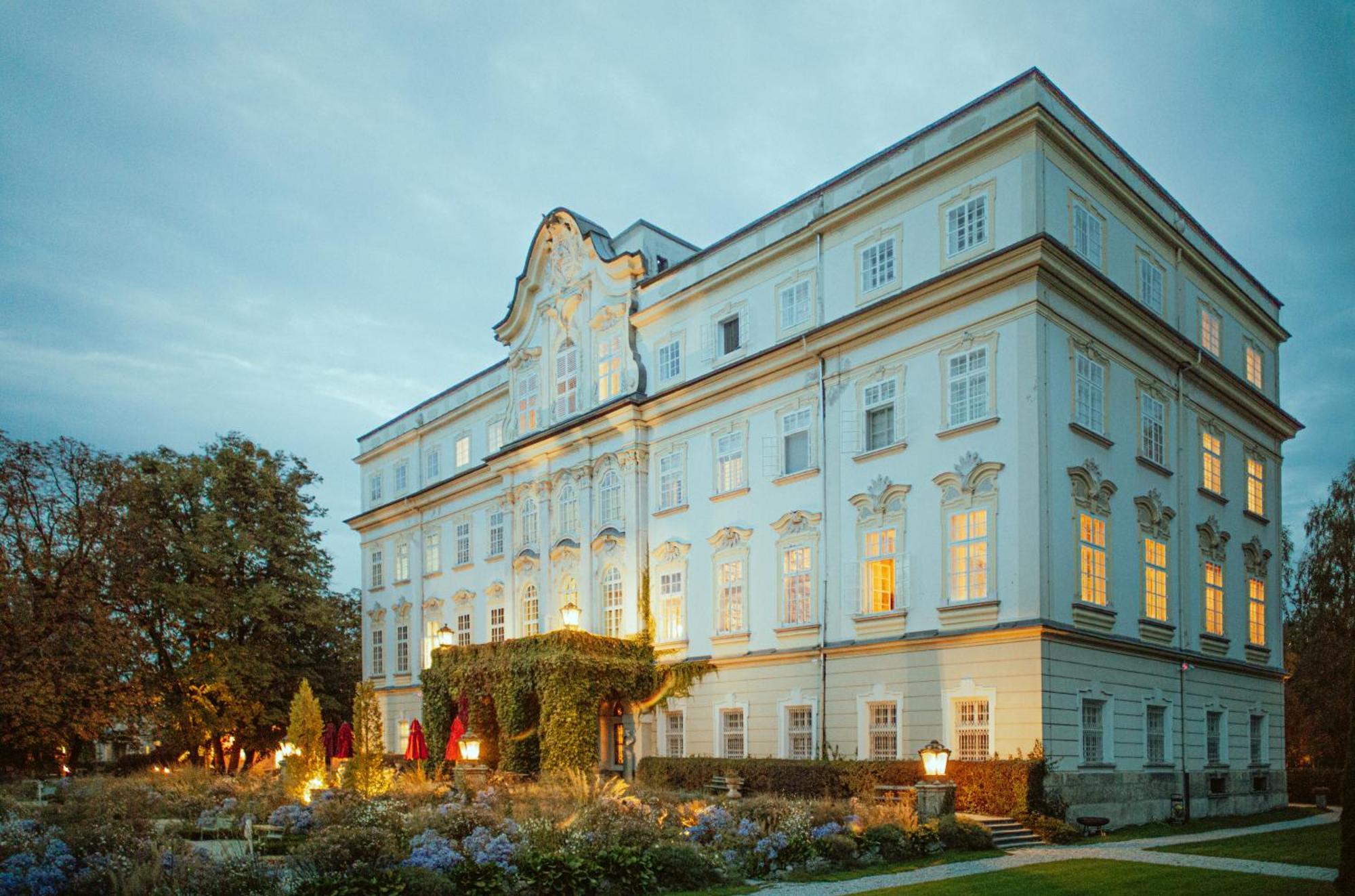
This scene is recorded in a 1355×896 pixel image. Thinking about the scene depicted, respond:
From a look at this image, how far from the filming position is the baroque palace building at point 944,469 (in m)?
23.8

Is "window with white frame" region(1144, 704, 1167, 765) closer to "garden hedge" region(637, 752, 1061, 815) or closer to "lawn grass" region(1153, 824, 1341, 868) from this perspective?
"lawn grass" region(1153, 824, 1341, 868)

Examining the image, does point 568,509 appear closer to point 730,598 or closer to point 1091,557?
point 730,598

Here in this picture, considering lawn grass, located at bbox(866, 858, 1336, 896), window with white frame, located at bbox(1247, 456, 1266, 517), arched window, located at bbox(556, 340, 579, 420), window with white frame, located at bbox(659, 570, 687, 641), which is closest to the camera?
lawn grass, located at bbox(866, 858, 1336, 896)

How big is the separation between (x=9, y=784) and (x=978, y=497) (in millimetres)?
27986

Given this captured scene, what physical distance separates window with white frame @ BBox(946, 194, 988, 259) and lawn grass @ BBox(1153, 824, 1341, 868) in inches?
520

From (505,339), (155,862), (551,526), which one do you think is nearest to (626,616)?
(551,526)

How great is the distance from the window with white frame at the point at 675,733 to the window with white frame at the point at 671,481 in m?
6.08

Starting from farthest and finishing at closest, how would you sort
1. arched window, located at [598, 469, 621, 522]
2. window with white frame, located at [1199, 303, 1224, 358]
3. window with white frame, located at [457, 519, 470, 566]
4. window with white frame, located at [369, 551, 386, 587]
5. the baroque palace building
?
window with white frame, located at [369, 551, 386, 587], window with white frame, located at [457, 519, 470, 566], arched window, located at [598, 469, 621, 522], window with white frame, located at [1199, 303, 1224, 358], the baroque palace building

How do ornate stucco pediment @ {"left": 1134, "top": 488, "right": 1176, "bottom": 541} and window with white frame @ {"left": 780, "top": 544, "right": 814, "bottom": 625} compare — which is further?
window with white frame @ {"left": 780, "top": 544, "right": 814, "bottom": 625}

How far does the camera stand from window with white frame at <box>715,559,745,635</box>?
30.2 meters

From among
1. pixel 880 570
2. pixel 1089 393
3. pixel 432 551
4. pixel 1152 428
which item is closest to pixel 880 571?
pixel 880 570

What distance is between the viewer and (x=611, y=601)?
113 feet

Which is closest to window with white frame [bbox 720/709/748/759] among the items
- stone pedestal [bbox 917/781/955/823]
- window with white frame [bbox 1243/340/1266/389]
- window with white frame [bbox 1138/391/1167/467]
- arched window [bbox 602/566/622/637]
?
arched window [bbox 602/566/622/637]

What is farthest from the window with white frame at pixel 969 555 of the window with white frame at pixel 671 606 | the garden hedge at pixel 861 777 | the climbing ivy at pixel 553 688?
the window with white frame at pixel 671 606
